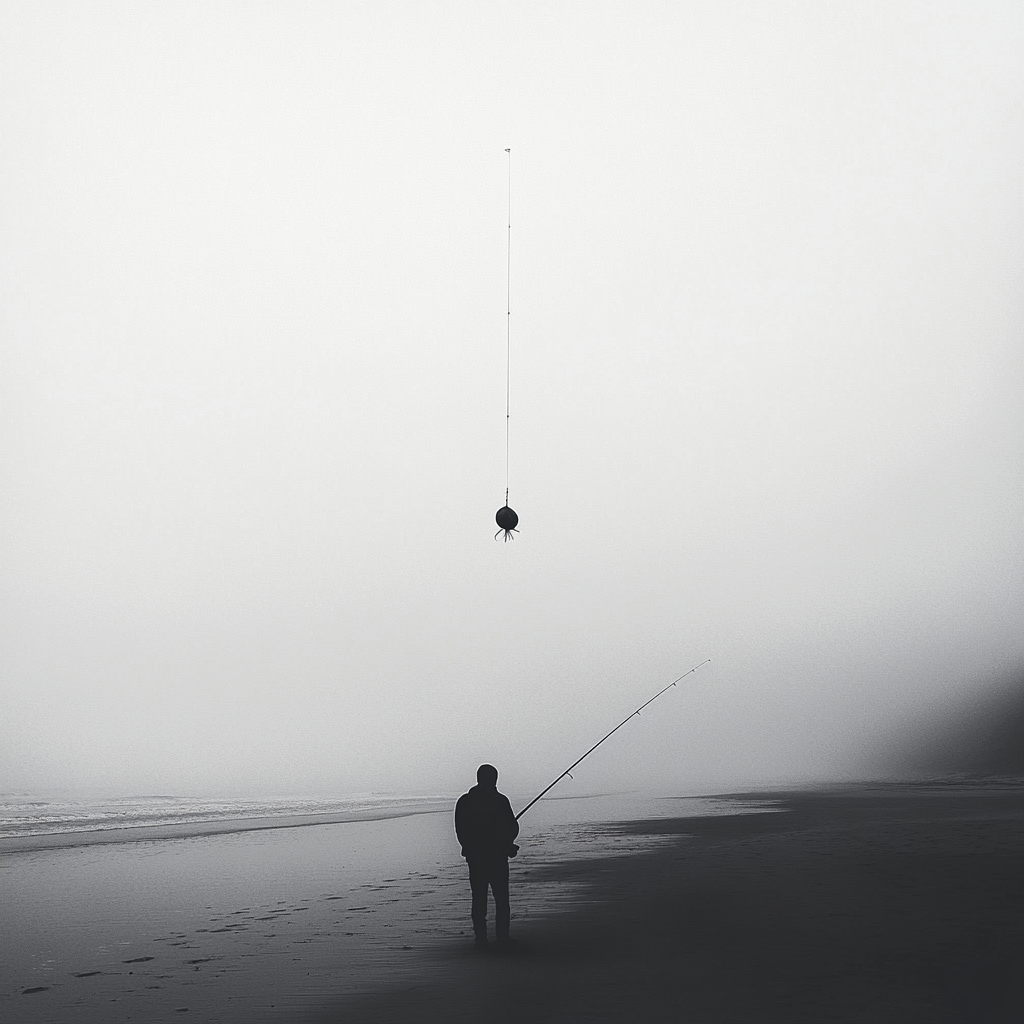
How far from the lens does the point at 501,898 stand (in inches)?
345

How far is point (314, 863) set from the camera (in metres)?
16.7

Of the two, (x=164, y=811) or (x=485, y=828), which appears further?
(x=164, y=811)

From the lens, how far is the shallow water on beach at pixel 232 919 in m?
7.16

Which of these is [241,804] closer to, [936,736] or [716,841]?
[716,841]

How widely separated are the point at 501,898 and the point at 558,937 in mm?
646

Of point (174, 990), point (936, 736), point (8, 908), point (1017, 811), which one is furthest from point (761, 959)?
point (936, 736)

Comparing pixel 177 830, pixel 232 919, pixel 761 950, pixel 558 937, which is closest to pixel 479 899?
pixel 558 937

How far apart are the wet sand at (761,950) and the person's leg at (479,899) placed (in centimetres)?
23

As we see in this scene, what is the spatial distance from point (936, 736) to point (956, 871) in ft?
376

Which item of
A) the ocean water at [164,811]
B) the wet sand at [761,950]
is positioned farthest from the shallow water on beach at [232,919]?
the ocean water at [164,811]

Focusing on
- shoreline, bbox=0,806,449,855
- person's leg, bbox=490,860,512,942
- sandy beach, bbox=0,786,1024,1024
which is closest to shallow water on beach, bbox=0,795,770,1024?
sandy beach, bbox=0,786,1024,1024

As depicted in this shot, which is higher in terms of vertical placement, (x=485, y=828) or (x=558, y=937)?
(x=485, y=828)

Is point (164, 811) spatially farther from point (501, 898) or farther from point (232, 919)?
point (501, 898)

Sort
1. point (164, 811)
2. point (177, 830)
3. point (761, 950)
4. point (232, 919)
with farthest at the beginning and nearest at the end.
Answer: point (164, 811) → point (177, 830) → point (232, 919) → point (761, 950)
